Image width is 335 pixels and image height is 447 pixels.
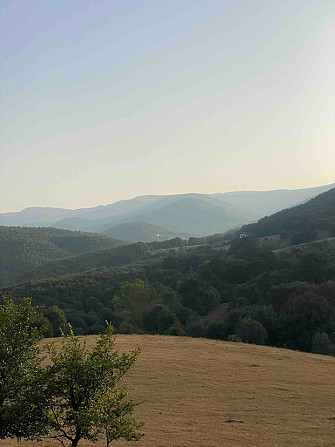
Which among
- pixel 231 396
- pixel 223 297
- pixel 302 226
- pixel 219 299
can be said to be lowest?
pixel 223 297

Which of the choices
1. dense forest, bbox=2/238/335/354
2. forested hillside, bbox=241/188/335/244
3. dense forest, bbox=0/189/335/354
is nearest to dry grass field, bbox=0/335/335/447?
dense forest, bbox=0/189/335/354

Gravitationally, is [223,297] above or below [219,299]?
below

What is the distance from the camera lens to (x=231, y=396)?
18.5 meters

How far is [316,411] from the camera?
16594 mm

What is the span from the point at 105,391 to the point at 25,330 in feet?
9.04

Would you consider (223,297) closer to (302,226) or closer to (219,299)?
(219,299)

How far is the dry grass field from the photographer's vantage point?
1419cm

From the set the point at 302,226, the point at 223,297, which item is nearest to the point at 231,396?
the point at 223,297

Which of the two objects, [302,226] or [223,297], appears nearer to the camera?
[223,297]

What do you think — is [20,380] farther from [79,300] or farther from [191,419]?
[79,300]

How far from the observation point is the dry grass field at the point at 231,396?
14.2 metres

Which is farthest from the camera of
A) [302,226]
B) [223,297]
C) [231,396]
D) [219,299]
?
[302,226]

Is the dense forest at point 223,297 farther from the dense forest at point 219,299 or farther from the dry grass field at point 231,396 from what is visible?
the dry grass field at point 231,396

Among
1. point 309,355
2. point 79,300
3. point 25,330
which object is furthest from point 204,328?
point 25,330
